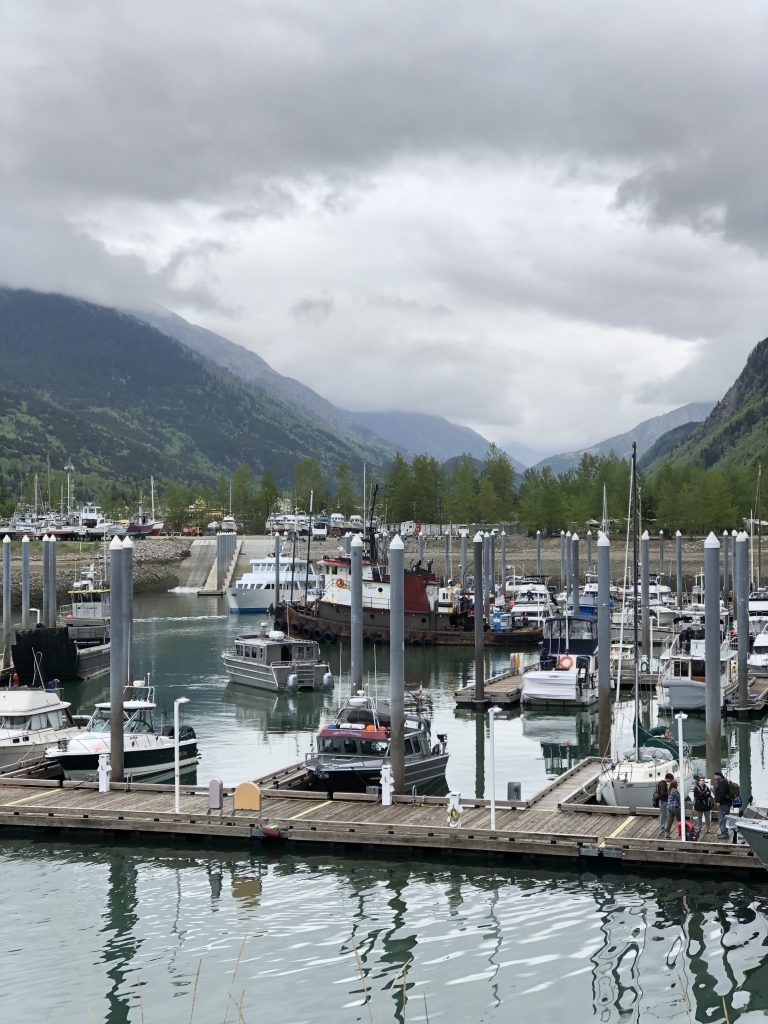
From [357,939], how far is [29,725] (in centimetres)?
2050

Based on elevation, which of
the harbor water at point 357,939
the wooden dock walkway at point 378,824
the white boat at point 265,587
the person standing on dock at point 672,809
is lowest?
the harbor water at point 357,939

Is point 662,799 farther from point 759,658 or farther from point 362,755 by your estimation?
point 759,658

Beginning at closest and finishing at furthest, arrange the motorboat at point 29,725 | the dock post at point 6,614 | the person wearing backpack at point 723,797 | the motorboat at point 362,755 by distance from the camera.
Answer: the person wearing backpack at point 723,797 < the motorboat at point 362,755 < the motorboat at point 29,725 < the dock post at point 6,614

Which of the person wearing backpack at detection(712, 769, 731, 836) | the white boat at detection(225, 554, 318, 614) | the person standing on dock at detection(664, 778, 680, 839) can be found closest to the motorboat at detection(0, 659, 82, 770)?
the person standing on dock at detection(664, 778, 680, 839)

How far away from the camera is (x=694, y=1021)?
2059 cm

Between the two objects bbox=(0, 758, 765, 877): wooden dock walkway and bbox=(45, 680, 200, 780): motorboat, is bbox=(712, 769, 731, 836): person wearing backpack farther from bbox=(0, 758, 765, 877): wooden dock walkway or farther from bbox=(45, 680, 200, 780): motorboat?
bbox=(45, 680, 200, 780): motorboat

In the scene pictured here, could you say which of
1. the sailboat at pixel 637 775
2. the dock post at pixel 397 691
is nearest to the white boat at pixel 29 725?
the dock post at pixel 397 691

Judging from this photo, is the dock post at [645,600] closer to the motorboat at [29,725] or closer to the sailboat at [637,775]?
the sailboat at [637,775]

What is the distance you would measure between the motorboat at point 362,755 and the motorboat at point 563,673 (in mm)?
17777

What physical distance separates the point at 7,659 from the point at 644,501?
384 ft

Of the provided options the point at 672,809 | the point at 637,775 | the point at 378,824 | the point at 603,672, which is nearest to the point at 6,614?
the point at 603,672

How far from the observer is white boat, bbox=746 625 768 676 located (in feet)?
205

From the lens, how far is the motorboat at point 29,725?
39.6m

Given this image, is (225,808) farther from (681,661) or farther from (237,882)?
(681,661)
